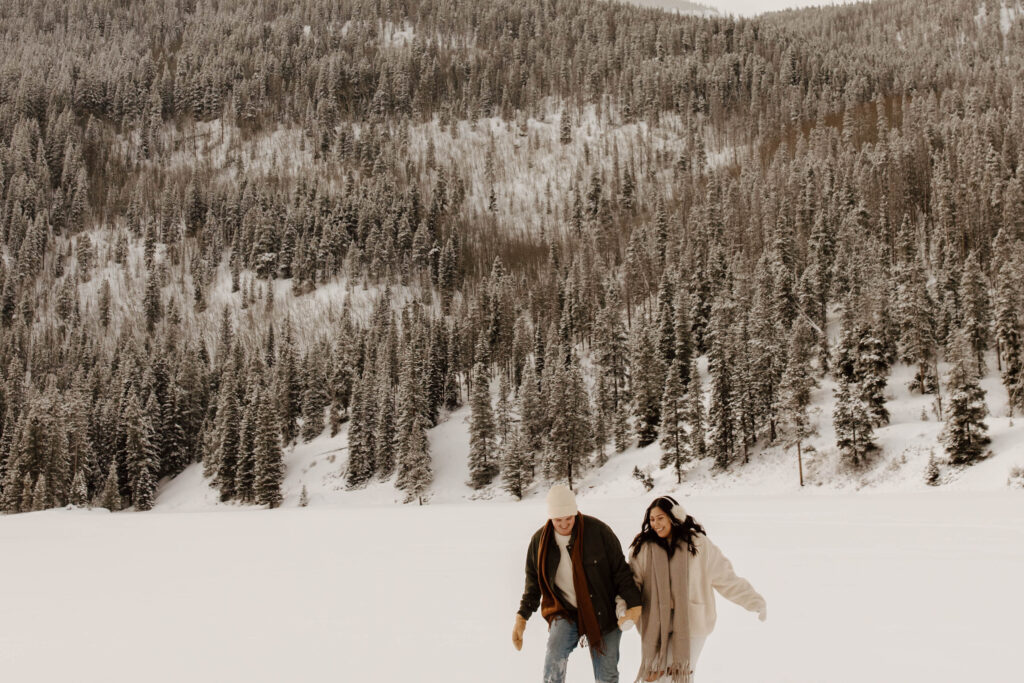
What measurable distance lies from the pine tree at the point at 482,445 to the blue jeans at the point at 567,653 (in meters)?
61.1

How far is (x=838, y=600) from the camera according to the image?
34.0 feet

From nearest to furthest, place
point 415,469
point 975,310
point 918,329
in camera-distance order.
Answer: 1. point 918,329
2. point 975,310
3. point 415,469

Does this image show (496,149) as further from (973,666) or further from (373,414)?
(973,666)

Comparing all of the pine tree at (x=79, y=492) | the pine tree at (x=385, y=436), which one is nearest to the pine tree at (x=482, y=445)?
the pine tree at (x=385, y=436)

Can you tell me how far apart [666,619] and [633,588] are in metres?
0.37

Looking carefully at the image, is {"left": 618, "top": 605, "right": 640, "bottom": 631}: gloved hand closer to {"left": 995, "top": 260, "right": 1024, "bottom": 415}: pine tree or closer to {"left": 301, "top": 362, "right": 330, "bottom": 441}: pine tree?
{"left": 995, "top": 260, "right": 1024, "bottom": 415}: pine tree

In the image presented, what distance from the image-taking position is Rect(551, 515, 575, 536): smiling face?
5410 mm

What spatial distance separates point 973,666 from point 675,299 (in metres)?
66.5

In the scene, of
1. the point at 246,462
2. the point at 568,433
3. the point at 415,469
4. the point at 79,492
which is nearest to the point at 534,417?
the point at 568,433

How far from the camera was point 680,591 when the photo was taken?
16.9 feet

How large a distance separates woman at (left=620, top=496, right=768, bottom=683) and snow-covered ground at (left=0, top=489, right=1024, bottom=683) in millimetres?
2621

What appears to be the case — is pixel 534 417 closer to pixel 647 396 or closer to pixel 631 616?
pixel 647 396

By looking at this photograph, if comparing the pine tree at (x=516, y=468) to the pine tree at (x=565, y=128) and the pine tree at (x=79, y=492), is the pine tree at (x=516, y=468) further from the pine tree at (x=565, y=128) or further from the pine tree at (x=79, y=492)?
the pine tree at (x=565, y=128)

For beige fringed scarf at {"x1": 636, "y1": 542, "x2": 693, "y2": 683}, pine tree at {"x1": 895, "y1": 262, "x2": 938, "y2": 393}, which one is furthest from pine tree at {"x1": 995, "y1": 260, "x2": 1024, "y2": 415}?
beige fringed scarf at {"x1": 636, "y1": 542, "x2": 693, "y2": 683}
